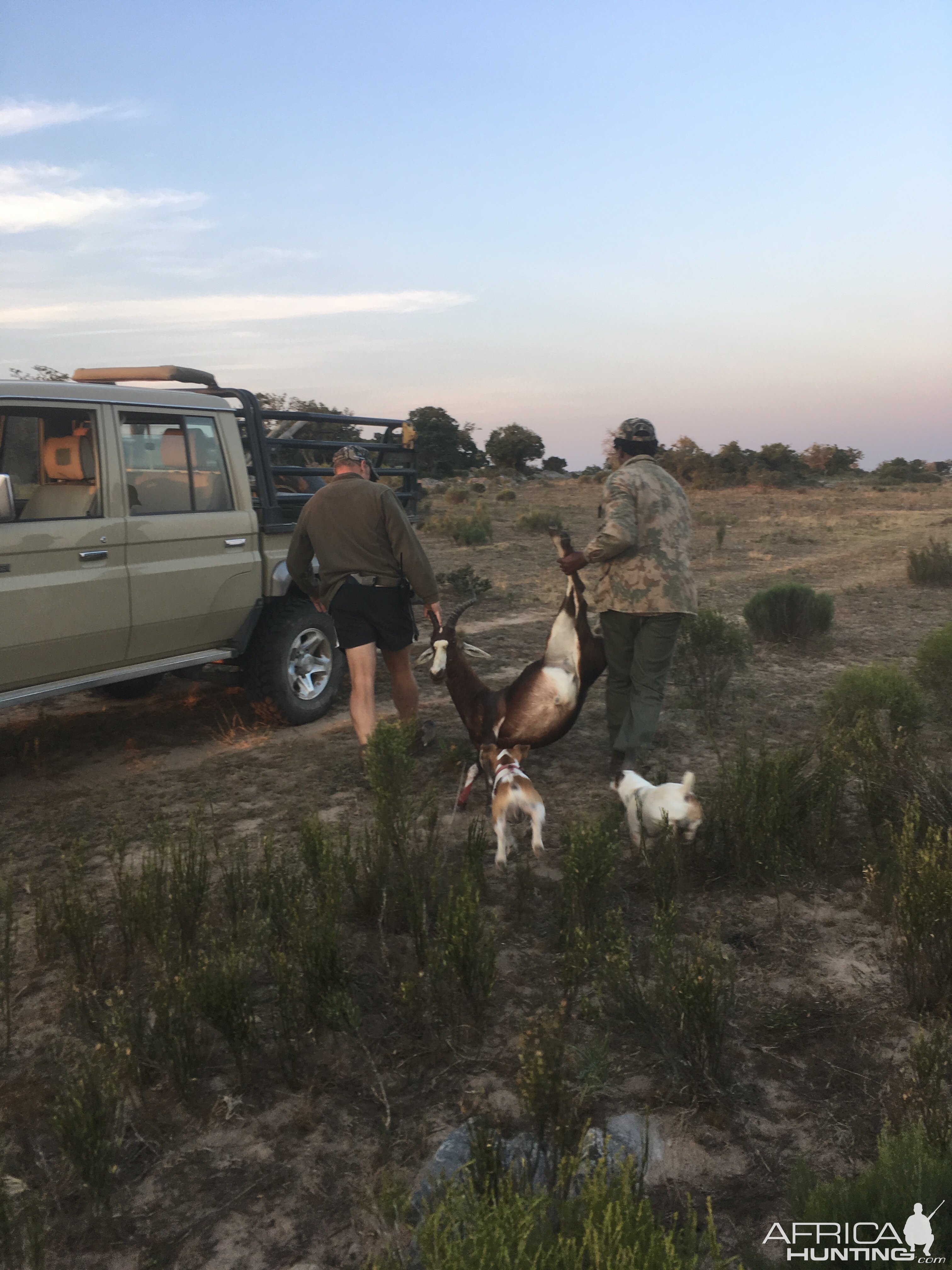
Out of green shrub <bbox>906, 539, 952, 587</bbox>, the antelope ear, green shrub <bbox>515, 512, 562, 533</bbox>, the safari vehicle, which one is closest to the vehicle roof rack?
the safari vehicle

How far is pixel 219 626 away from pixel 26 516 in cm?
133

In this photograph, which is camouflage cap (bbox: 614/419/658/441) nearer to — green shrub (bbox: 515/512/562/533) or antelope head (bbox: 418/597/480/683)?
antelope head (bbox: 418/597/480/683)

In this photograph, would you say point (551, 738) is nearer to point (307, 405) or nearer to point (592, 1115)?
point (592, 1115)

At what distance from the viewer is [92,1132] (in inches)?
90.8

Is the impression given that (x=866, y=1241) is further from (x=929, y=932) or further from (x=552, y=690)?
(x=552, y=690)

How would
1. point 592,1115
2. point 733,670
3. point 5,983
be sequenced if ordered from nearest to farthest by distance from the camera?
point 592,1115 → point 5,983 → point 733,670

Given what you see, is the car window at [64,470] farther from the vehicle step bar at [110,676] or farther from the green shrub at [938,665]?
the green shrub at [938,665]

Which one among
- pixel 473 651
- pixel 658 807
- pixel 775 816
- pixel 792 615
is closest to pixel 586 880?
pixel 658 807

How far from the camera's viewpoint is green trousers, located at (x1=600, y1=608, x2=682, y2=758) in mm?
5262

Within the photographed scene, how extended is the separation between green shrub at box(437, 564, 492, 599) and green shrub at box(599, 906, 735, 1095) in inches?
351

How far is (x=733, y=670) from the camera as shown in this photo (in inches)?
316

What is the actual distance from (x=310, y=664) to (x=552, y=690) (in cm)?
246

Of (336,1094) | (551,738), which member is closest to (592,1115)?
(336,1094)

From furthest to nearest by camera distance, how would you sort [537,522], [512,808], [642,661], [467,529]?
[537,522] < [467,529] < [642,661] < [512,808]
